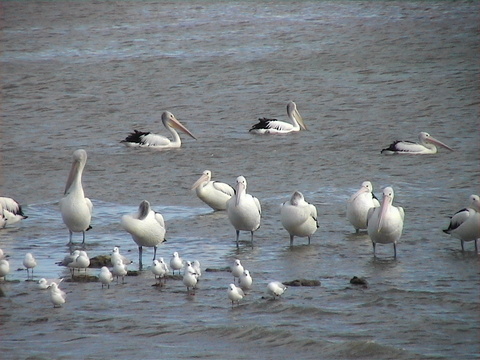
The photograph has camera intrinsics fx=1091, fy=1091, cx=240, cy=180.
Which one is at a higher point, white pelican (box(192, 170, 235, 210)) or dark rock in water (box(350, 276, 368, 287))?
white pelican (box(192, 170, 235, 210))

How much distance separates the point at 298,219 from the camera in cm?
1067

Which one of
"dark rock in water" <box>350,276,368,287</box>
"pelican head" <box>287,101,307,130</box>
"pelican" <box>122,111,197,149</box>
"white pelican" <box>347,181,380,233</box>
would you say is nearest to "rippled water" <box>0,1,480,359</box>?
"dark rock in water" <box>350,276,368,287</box>

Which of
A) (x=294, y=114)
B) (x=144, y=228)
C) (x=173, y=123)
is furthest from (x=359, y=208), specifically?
(x=294, y=114)

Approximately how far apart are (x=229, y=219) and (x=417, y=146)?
5503mm

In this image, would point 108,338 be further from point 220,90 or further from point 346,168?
point 220,90

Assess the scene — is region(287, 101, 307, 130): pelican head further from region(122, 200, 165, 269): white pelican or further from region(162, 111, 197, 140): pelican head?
region(122, 200, 165, 269): white pelican

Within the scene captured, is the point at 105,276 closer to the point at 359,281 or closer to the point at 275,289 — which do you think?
the point at 275,289

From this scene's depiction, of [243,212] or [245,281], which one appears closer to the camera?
[245,281]

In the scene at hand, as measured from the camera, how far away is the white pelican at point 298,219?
10688mm

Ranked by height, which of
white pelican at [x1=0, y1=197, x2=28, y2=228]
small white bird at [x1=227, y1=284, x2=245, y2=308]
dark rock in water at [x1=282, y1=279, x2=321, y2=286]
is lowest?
dark rock in water at [x1=282, y1=279, x2=321, y2=286]

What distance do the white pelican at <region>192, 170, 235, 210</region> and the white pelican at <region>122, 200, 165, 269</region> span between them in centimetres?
237

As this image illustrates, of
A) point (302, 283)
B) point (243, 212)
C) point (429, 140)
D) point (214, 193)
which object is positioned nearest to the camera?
point (302, 283)

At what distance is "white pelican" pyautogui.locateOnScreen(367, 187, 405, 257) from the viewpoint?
33.5 ft

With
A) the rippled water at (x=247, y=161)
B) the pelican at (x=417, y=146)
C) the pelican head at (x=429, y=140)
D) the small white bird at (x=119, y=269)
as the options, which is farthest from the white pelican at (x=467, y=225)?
the pelican head at (x=429, y=140)
